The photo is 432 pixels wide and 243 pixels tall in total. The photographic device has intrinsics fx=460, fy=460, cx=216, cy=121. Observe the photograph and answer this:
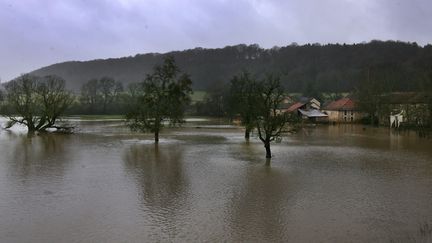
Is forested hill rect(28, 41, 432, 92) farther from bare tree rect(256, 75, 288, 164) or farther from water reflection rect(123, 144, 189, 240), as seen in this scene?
water reflection rect(123, 144, 189, 240)

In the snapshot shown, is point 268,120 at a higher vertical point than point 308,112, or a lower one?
lower

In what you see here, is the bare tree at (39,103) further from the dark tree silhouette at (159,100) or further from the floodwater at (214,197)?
the floodwater at (214,197)

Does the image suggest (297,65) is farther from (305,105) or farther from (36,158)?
(36,158)

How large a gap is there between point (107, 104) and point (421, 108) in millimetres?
74006

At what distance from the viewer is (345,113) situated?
7494 centimetres

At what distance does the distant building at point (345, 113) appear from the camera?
240 feet

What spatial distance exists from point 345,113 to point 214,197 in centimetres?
6247

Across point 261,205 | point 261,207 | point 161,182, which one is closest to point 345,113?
point 161,182

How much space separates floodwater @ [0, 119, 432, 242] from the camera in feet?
40.0

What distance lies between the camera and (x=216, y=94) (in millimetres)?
93188

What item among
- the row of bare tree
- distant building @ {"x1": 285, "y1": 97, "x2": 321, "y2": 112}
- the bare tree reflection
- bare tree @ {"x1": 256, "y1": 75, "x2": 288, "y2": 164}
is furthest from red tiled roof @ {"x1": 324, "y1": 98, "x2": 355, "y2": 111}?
the bare tree reflection

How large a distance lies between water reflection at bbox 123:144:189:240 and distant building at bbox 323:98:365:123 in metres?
48.1

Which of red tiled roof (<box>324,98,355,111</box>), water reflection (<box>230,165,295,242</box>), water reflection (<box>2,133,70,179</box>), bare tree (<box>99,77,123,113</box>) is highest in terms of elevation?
bare tree (<box>99,77,123,113</box>)

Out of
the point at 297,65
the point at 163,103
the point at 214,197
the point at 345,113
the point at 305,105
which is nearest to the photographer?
the point at 214,197
